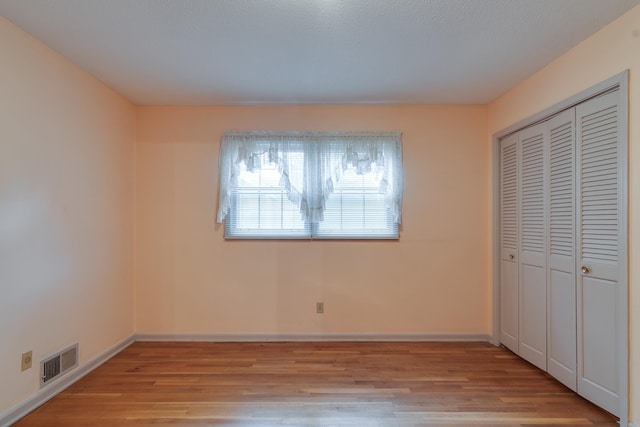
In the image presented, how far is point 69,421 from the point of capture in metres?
2.05

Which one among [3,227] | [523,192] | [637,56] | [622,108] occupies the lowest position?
[3,227]

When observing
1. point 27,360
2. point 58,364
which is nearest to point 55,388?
point 58,364

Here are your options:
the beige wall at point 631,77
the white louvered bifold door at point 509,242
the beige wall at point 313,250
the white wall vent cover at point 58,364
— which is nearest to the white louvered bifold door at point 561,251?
the beige wall at point 631,77

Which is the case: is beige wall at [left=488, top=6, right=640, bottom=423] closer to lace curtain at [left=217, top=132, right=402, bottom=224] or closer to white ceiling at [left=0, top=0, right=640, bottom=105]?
white ceiling at [left=0, top=0, right=640, bottom=105]

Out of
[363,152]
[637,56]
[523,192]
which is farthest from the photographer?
[363,152]

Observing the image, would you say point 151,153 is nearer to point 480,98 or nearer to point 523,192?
point 480,98

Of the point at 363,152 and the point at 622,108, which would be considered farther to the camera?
the point at 363,152

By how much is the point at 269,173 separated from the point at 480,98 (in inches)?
89.7

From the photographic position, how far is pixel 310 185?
3332mm

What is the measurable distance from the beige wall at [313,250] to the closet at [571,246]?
425mm

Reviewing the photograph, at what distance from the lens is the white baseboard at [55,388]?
2023 millimetres

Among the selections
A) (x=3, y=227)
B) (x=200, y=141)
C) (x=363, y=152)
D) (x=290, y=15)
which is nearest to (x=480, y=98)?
(x=363, y=152)

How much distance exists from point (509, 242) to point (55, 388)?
13.1ft

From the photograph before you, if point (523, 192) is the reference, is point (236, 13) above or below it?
above
